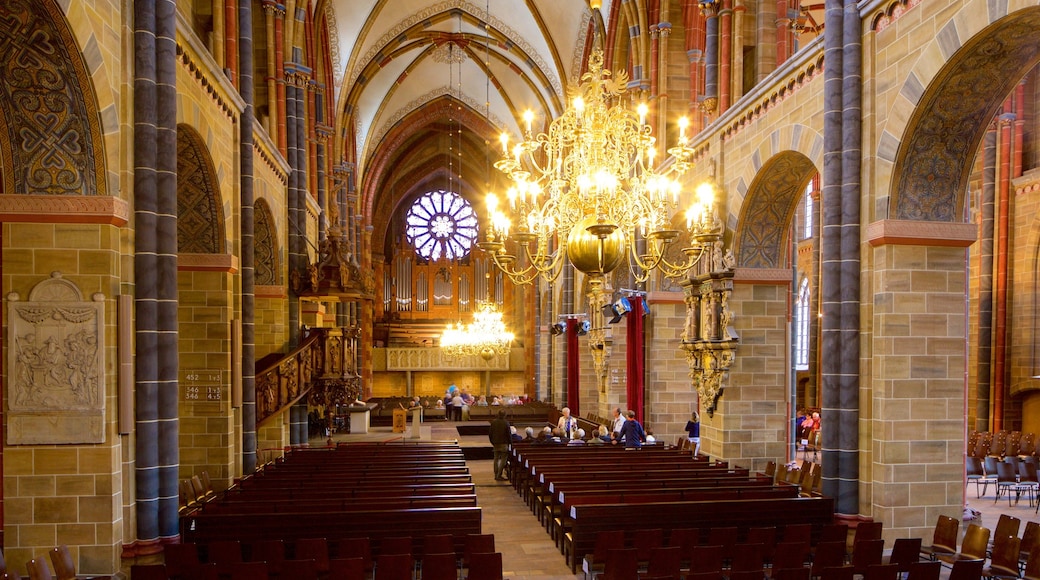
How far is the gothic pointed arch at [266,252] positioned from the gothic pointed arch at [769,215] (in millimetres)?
9097

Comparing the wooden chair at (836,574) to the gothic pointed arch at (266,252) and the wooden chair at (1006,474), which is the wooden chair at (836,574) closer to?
the wooden chair at (1006,474)

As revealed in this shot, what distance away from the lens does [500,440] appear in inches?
608

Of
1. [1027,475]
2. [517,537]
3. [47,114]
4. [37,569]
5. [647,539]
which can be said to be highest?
[47,114]

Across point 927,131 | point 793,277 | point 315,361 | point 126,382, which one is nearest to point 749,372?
point 793,277

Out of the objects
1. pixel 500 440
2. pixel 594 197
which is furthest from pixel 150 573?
pixel 500 440

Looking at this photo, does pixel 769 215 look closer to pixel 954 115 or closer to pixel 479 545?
pixel 954 115

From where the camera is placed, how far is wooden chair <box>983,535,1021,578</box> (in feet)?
23.4

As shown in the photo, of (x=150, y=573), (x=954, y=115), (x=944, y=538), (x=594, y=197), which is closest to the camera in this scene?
(x=150, y=573)

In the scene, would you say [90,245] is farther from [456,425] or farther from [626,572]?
[456,425]

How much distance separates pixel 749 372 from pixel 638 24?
926 cm

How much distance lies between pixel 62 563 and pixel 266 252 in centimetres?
967

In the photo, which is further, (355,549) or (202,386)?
(202,386)

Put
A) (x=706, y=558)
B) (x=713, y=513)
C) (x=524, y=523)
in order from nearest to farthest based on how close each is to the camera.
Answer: (x=706, y=558) < (x=713, y=513) < (x=524, y=523)

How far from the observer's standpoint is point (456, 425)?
25062 mm
